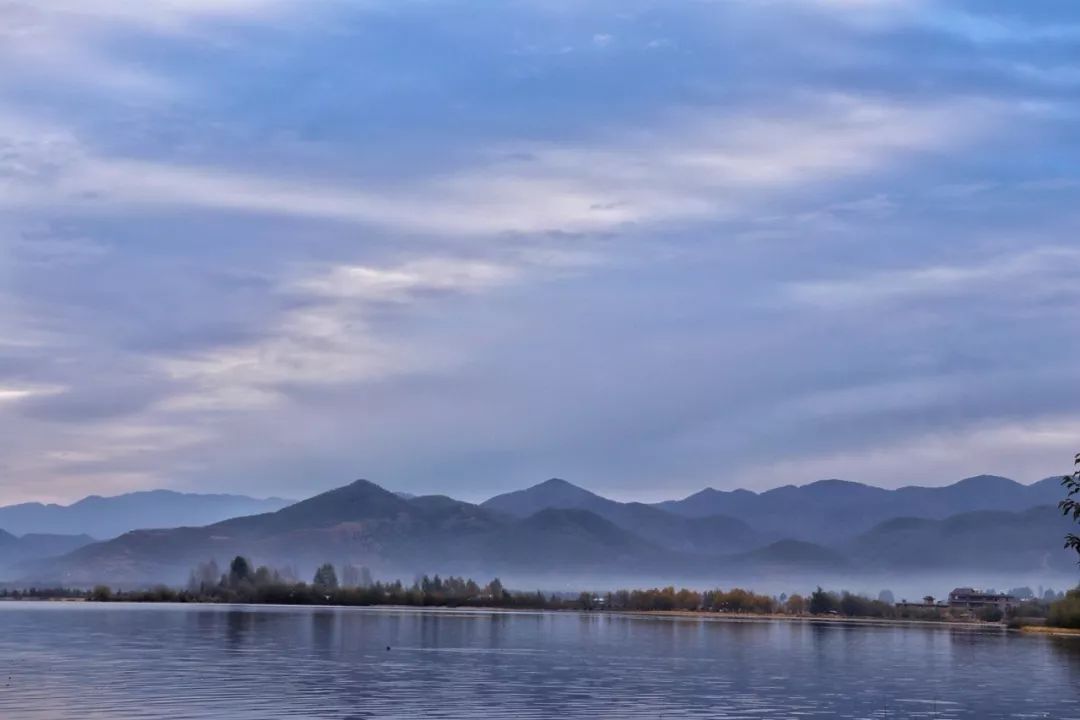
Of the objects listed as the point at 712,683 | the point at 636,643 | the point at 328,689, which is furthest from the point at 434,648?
the point at 328,689

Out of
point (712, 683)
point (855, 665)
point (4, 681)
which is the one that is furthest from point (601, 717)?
point (855, 665)

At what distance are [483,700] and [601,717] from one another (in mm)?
10783

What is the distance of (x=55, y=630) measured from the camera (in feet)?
596

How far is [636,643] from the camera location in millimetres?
175750

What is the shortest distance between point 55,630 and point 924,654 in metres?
108

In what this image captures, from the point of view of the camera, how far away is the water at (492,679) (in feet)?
258

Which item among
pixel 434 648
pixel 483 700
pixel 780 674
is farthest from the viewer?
pixel 434 648

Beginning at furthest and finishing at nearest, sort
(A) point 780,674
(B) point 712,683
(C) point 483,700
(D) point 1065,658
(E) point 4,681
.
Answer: (D) point 1065,658 < (A) point 780,674 < (B) point 712,683 < (E) point 4,681 < (C) point 483,700

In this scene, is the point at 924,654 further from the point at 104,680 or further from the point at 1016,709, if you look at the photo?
the point at 104,680

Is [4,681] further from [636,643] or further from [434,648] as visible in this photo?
[636,643]

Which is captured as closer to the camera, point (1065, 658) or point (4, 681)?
point (4, 681)

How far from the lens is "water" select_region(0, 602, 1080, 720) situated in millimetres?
78625

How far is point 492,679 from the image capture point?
4013 inches

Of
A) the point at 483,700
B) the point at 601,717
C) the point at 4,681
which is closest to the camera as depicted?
the point at 601,717
